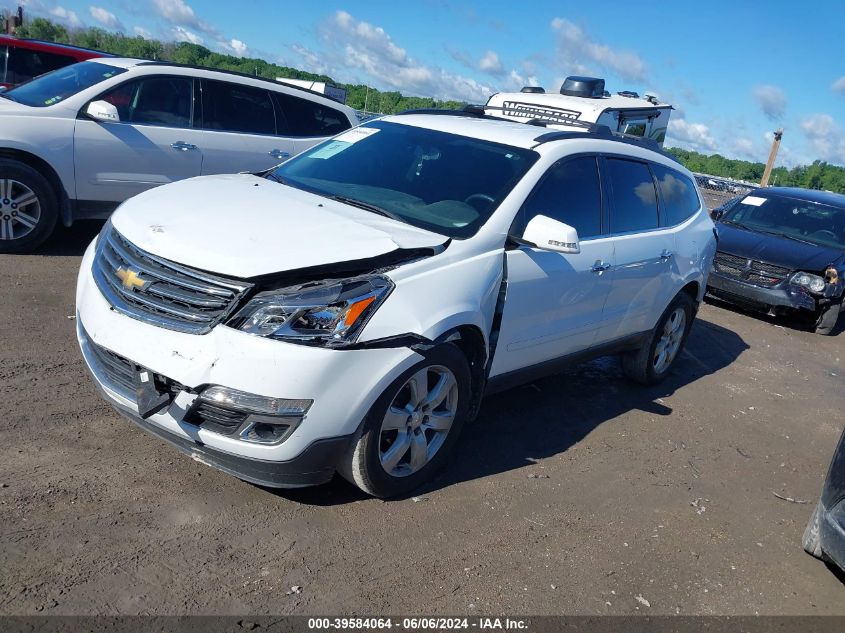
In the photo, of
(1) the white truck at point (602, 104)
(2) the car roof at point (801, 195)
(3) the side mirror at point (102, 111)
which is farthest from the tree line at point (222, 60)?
(3) the side mirror at point (102, 111)

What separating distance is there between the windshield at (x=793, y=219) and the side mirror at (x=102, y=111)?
839 cm

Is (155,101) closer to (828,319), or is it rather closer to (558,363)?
(558,363)

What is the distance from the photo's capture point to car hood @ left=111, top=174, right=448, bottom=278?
10.9 feet

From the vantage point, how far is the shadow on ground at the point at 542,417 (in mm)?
4188

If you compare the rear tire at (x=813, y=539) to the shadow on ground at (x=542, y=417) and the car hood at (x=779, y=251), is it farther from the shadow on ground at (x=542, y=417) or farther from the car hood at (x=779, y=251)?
the car hood at (x=779, y=251)

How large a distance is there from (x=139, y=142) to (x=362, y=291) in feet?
15.9

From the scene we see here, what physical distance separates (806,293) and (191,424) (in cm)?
856

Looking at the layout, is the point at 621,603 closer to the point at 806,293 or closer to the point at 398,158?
the point at 398,158

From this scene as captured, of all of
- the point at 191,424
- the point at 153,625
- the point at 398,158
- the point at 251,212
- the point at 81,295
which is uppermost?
the point at 398,158

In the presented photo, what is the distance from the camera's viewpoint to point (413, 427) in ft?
12.3

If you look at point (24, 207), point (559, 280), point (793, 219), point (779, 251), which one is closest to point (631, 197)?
point (559, 280)

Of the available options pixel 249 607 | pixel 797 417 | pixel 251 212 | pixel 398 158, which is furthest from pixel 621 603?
pixel 797 417

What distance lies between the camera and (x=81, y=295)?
12.4 feet

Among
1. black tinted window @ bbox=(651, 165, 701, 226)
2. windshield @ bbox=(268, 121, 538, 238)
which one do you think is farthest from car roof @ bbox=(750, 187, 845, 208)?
windshield @ bbox=(268, 121, 538, 238)
